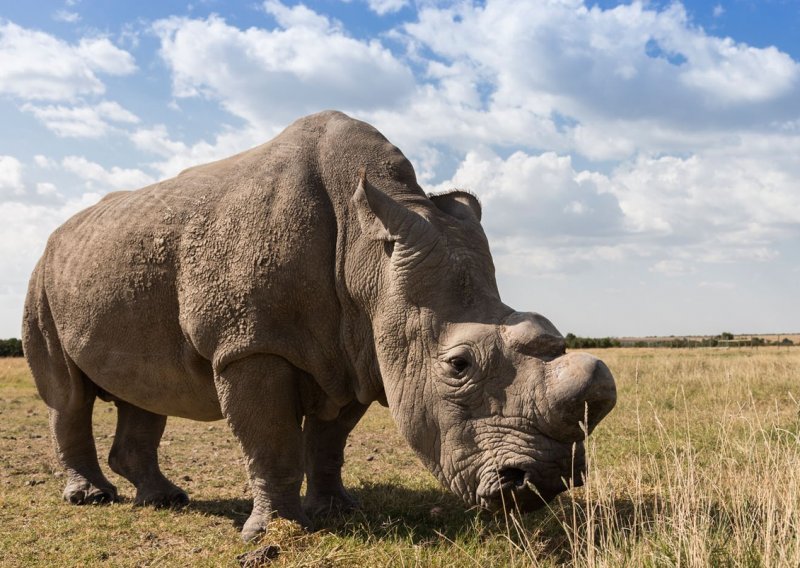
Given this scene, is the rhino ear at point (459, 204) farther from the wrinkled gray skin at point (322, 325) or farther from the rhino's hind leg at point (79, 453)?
the rhino's hind leg at point (79, 453)

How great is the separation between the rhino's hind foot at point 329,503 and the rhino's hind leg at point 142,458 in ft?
4.87

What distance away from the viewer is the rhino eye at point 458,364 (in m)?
4.64

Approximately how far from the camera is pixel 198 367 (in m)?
5.85

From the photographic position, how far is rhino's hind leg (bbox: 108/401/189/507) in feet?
23.5

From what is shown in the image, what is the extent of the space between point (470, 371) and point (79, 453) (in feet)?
15.9

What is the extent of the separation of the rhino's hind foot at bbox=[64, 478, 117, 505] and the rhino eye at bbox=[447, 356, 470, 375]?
14.7ft

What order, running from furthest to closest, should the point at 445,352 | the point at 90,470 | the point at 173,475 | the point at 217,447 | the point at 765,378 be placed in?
1. the point at 765,378
2. the point at 217,447
3. the point at 173,475
4. the point at 90,470
5. the point at 445,352

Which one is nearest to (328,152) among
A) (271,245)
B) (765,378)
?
(271,245)

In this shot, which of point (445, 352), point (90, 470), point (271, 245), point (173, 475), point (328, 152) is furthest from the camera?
point (173, 475)

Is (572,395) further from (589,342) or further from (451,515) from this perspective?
(589,342)

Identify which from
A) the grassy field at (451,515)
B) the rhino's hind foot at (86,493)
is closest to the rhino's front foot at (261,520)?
the grassy field at (451,515)

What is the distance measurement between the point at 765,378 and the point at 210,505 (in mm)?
11277

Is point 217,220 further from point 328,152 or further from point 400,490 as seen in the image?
point 400,490

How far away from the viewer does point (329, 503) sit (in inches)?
248
